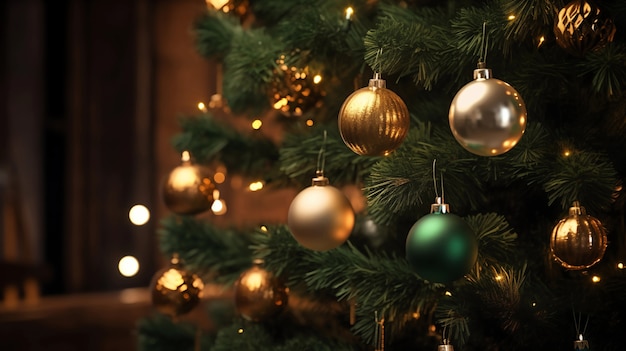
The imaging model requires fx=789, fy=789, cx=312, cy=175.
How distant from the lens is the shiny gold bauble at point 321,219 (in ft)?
2.58

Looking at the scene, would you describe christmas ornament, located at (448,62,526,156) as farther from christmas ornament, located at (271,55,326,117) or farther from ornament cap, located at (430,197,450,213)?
christmas ornament, located at (271,55,326,117)

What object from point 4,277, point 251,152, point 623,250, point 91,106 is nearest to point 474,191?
point 623,250

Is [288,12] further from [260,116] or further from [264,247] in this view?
[264,247]

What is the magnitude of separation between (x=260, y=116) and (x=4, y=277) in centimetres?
108

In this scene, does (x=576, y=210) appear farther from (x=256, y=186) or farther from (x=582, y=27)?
(x=256, y=186)

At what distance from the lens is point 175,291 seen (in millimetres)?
1075

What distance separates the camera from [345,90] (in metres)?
1.01

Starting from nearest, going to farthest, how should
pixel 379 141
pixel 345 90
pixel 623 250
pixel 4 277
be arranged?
pixel 379 141 → pixel 623 250 → pixel 345 90 → pixel 4 277

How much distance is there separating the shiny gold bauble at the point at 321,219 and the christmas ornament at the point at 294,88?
19 centimetres

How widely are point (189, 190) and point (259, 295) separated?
0.65 ft

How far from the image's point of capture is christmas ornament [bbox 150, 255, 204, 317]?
108cm

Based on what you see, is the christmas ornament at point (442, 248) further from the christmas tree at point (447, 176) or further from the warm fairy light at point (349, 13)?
the warm fairy light at point (349, 13)

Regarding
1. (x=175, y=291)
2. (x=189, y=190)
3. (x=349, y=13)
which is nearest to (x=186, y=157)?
(x=189, y=190)

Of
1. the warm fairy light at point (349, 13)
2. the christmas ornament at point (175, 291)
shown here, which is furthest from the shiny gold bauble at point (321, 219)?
the christmas ornament at point (175, 291)
